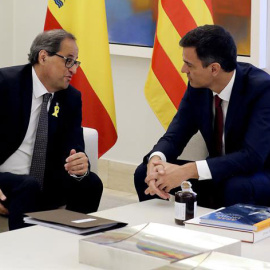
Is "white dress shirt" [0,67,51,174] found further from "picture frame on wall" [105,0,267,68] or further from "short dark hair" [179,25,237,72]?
"picture frame on wall" [105,0,267,68]

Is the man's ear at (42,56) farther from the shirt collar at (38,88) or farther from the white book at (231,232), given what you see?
the white book at (231,232)

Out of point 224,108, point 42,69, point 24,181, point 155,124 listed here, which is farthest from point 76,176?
point 155,124

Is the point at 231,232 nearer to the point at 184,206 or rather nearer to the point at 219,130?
the point at 184,206

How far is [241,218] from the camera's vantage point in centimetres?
276

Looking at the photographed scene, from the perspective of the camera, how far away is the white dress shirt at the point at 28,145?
144 inches

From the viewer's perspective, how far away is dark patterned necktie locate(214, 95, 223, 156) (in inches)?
148

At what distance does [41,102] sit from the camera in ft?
12.2

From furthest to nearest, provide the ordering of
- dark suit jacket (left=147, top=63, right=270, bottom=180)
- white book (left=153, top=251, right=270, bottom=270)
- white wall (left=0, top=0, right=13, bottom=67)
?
1. white wall (left=0, top=0, right=13, bottom=67)
2. dark suit jacket (left=147, top=63, right=270, bottom=180)
3. white book (left=153, top=251, right=270, bottom=270)

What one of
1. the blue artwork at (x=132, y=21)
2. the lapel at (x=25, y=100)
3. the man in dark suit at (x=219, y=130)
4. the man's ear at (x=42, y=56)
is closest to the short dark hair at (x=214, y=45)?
the man in dark suit at (x=219, y=130)

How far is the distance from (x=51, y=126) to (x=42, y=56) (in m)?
0.40

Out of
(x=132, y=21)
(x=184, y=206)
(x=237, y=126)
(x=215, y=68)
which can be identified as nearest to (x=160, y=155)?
(x=237, y=126)

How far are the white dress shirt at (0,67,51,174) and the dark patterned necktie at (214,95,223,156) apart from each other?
0.95 m

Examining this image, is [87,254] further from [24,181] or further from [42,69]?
[42,69]

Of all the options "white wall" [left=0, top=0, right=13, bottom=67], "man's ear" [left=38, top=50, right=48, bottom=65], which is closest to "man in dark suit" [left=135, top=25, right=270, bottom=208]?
"man's ear" [left=38, top=50, right=48, bottom=65]
